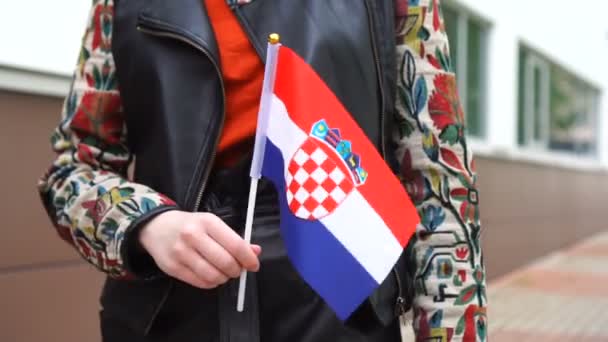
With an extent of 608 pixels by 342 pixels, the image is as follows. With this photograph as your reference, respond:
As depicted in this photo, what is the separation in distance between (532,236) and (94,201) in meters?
10.4

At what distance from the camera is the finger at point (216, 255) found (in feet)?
3.10

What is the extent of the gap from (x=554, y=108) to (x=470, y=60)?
4.65 m

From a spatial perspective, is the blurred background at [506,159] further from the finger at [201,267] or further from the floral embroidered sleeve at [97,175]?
the finger at [201,267]

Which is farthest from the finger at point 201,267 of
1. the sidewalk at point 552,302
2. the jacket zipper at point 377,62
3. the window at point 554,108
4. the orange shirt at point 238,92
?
the window at point 554,108

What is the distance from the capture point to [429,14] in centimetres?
126

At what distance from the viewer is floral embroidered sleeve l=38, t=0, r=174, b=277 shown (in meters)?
1.08

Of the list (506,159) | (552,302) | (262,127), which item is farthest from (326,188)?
(506,159)

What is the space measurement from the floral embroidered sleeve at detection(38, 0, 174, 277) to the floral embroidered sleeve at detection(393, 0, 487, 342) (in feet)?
1.34

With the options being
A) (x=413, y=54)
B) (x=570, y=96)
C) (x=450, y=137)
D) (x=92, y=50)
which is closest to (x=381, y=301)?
(x=450, y=137)

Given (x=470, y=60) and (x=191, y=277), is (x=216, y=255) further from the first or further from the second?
(x=470, y=60)

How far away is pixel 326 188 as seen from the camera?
1.07 m

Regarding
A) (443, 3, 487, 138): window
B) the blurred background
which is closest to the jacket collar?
the blurred background

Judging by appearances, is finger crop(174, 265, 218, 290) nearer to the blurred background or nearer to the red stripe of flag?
the red stripe of flag

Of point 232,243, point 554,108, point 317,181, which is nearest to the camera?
point 232,243
